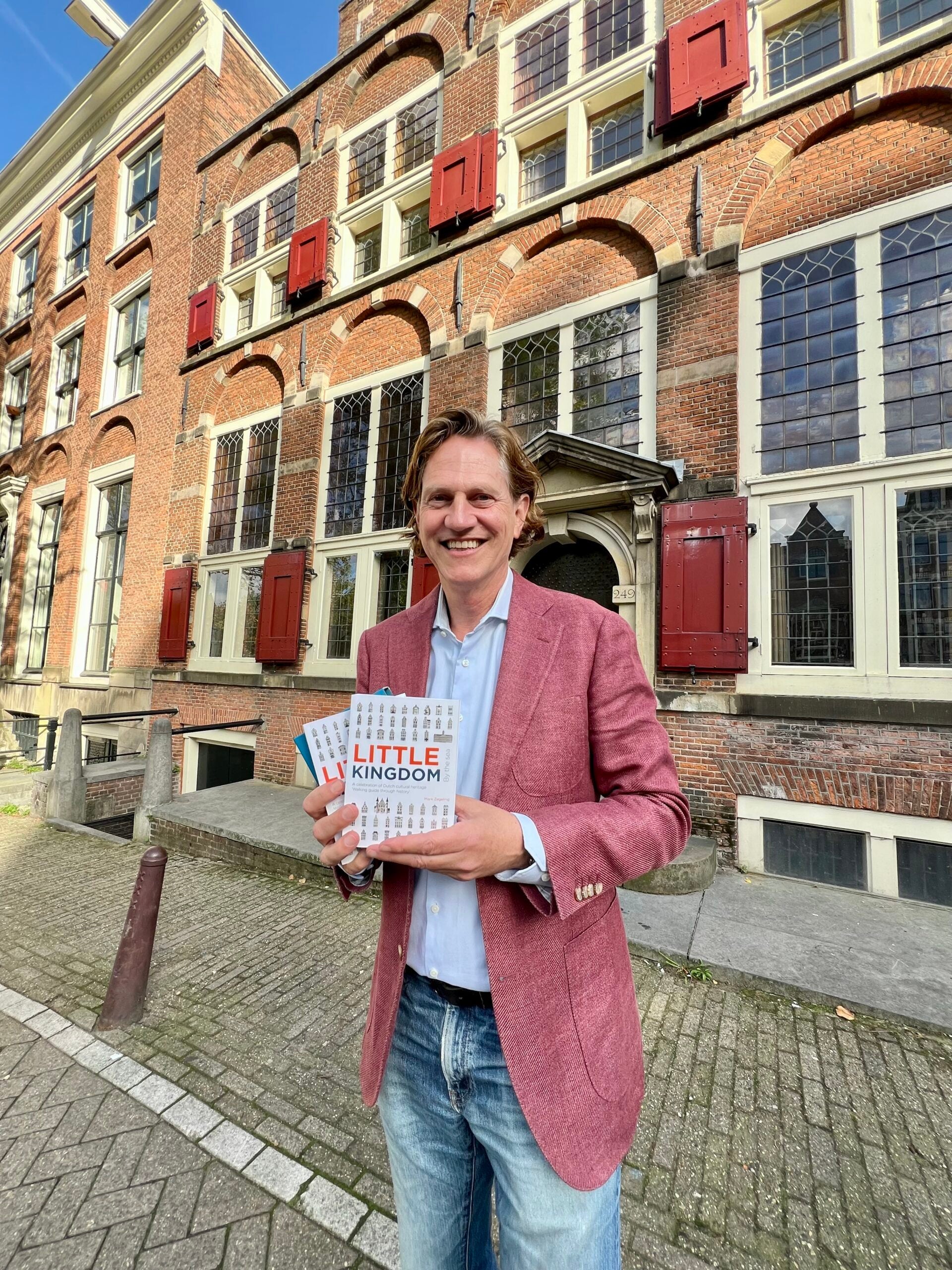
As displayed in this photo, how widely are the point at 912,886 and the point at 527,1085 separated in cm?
549

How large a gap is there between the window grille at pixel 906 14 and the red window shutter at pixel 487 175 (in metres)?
4.54

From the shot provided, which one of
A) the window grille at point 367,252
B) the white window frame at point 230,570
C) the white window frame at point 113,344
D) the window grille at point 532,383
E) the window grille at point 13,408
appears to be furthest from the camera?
the window grille at point 13,408

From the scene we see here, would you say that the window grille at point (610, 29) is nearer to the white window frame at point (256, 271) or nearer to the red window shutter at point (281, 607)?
the white window frame at point (256, 271)

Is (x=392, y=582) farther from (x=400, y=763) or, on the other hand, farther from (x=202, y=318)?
(x=400, y=763)

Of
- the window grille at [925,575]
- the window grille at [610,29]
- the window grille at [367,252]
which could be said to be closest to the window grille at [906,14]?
the window grille at [610,29]

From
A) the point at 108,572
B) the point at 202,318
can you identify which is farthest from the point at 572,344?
the point at 108,572

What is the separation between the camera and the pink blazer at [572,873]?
105 centimetres

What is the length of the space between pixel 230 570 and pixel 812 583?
9.47 metres

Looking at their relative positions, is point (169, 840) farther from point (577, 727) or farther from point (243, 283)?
point (243, 283)

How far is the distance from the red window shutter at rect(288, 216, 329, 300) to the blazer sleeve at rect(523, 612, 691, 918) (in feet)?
35.5

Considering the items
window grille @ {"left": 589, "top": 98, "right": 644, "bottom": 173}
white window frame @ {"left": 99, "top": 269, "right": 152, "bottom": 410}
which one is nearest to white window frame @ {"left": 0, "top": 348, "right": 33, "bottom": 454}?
white window frame @ {"left": 99, "top": 269, "right": 152, "bottom": 410}

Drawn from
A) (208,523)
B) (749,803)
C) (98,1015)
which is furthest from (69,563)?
(749,803)

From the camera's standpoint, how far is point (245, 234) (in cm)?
1121

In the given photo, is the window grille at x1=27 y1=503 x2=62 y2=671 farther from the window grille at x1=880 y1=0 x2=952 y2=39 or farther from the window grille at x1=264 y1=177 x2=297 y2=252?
the window grille at x1=880 y1=0 x2=952 y2=39
